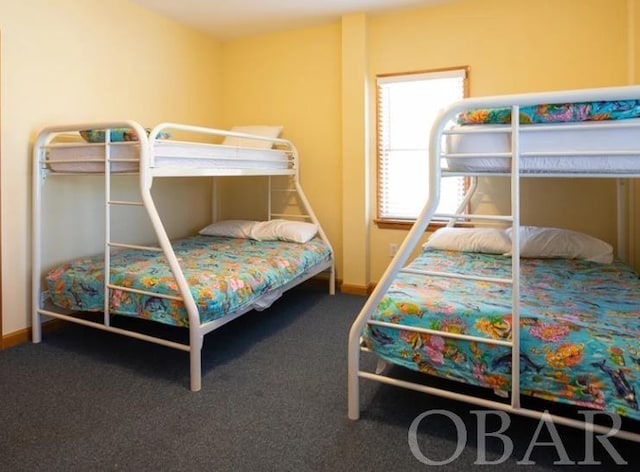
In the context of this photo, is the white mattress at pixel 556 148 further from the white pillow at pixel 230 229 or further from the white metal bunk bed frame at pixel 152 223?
the white pillow at pixel 230 229

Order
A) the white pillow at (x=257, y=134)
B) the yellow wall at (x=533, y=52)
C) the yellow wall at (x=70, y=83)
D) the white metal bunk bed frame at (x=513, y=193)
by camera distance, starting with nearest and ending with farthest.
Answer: the white metal bunk bed frame at (x=513, y=193) < the yellow wall at (x=70, y=83) < the yellow wall at (x=533, y=52) < the white pillow at (x=257, y=134)

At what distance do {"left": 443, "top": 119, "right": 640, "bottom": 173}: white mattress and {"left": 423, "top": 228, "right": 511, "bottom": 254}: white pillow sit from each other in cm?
139

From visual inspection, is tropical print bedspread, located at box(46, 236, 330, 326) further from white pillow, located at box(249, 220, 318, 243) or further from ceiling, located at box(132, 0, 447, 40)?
ceiling, located at box(132, 0, 447, 40)

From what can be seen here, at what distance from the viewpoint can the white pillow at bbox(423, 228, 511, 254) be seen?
275 cm

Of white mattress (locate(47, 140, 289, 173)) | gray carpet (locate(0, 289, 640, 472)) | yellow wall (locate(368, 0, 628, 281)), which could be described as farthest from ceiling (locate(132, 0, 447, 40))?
gray carpet (locate(0, 289, 640, 472))

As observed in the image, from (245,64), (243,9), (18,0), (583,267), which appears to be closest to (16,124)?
(18,0)

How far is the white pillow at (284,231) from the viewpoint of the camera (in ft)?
11.2

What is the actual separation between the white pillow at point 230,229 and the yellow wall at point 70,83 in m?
0.32

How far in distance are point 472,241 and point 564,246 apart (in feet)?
1.75

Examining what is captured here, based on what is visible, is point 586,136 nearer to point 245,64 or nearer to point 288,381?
point 288,381

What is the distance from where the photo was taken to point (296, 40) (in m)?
3.82

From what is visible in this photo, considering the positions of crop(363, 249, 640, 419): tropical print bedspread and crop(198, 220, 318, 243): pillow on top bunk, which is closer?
crop(363, 249, 640, 419): tropical print bedspread

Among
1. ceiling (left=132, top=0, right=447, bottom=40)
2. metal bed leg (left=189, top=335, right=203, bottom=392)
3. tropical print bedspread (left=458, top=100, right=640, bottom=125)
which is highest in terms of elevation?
ceiling (left=132, top=0, right=447, bottom=40)

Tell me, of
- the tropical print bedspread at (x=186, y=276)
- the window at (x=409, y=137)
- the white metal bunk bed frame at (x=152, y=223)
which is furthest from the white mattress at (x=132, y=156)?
the window at (x=409, y=137)
